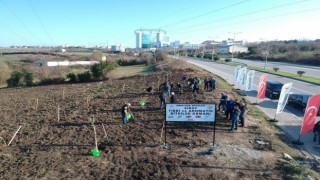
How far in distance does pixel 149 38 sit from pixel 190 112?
161 m

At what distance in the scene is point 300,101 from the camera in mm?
21062

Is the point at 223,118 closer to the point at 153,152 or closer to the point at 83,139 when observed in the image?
the point at 153,152

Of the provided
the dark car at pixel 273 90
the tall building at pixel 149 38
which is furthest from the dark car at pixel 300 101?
the tall building at pixel 149 38

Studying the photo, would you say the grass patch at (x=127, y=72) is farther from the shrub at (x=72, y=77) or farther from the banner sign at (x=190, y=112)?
the banner sign at (x=190, y=112)

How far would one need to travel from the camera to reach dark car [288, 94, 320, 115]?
2070 cm

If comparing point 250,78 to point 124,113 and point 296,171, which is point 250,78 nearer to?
point 124,113

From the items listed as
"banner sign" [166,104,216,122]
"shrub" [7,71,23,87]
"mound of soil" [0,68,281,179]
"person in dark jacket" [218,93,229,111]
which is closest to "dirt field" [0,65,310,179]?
"mound of soil" [0,68,281,179]

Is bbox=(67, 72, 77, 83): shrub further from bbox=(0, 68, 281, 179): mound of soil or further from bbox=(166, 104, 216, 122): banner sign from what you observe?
bbox=(166, 104, 216, 122): banner sign

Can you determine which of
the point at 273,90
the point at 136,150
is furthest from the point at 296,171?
the point at 273,90

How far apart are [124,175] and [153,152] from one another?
2.31 meters

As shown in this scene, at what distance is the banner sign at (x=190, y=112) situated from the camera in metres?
12.7

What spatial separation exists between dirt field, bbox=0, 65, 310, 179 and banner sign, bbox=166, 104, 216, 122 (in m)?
1.34

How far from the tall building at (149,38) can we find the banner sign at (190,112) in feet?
496

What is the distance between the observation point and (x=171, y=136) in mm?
14469
